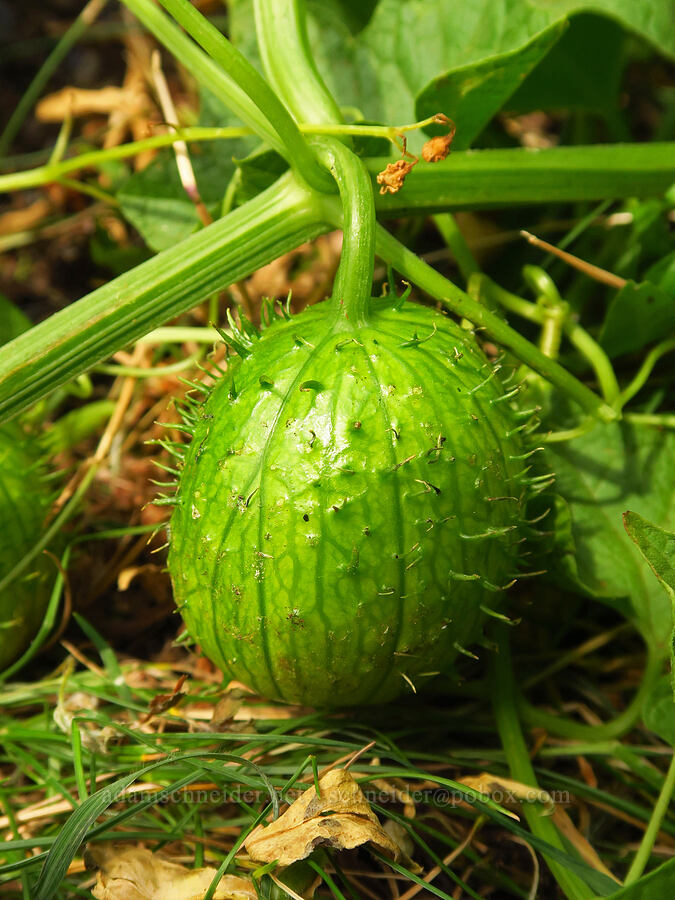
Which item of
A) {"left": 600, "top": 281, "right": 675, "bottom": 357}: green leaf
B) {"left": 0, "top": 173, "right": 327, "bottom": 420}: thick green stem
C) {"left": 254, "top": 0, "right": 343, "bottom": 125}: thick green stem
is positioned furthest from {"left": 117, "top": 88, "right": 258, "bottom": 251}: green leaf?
{"left": 600, "top": 281, "right": 675, "bottom": 357}: green leaf

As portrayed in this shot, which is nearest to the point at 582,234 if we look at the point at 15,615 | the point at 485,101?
the point at 485,101

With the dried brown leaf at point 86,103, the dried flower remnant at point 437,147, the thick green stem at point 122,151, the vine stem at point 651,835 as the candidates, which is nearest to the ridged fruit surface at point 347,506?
the dried flower remnant at point 437,147

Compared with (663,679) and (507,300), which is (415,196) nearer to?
(507,300)

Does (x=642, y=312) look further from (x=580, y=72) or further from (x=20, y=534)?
(x=20, y=534)

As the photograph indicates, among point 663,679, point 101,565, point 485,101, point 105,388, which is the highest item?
point 485,101

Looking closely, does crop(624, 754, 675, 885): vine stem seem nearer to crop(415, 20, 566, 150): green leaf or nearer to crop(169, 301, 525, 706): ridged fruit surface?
crop(169, 301, 525, 706): ridged fruit surface

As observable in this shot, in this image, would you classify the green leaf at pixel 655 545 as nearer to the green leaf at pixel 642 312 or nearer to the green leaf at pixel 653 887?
the green leaf at pixel 653 887

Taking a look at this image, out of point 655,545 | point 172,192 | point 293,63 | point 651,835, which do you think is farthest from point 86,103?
point 651,835
